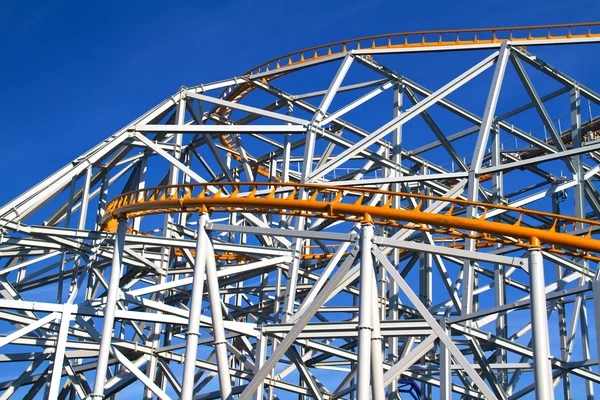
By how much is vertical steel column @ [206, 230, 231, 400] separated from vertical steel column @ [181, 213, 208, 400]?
5.9 inches

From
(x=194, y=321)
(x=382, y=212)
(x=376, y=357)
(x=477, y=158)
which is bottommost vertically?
(x=376, y=357)

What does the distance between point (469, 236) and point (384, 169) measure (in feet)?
33.7

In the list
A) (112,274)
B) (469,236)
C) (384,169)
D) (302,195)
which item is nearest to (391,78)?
(384,169)

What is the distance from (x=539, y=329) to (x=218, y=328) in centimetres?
739

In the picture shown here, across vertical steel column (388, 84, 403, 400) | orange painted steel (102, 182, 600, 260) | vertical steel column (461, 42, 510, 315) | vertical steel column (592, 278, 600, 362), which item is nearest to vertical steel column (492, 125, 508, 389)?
vertical steel column (461, 42, 510, 315)

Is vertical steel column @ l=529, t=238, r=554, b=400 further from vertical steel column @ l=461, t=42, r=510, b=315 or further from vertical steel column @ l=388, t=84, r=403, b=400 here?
vertical steel column @ l=388, t=84, r=403, b=400

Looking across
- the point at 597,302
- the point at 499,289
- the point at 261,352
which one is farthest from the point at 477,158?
the point at 261,352

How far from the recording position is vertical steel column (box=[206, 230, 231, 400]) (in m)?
20.2

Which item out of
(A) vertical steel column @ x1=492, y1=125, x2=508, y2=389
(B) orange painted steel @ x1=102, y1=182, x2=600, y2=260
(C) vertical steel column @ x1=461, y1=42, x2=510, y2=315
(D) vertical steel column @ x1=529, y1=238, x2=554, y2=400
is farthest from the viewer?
(A) vertical steel column @ x1=492, y1=125, x2=508, y2=389

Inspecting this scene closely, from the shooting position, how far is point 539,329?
1752 cm

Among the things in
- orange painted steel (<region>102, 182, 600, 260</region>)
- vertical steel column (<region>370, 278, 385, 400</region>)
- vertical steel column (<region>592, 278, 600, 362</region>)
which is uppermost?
orange painted steel (<region>102, 182, 600, 260</region>)

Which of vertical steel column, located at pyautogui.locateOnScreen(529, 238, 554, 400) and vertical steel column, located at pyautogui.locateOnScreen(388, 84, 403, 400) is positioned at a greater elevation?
vertical steel column, located at pyautogui.locateOnScreen(388, 84, 403, 400)

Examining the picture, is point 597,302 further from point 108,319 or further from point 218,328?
point 108,319

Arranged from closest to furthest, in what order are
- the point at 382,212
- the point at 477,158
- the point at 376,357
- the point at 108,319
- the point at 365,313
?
the point at 365,313 → the point at 376,357 → the point at 382,212 → the point at 108,319 → the point at 477,158
